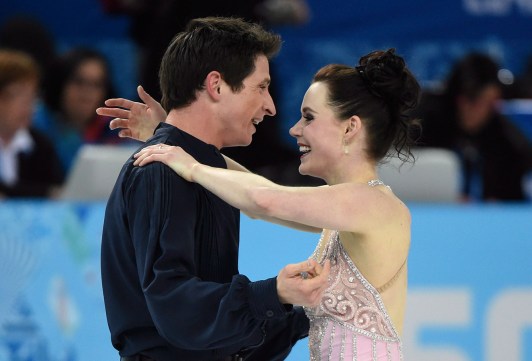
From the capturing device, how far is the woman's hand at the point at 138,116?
353cm

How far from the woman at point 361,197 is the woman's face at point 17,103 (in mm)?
3372

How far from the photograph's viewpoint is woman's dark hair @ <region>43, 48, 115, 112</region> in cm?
671

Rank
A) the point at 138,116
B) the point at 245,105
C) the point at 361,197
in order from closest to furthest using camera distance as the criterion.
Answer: the point at 361,197 → the point at 245,105 → the point at 138,116

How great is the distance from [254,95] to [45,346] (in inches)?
81.8

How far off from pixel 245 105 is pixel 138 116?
0.57 meters

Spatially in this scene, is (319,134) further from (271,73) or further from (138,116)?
(271,73)

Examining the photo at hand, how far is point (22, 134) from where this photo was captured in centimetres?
620

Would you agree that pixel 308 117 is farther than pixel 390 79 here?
Yes

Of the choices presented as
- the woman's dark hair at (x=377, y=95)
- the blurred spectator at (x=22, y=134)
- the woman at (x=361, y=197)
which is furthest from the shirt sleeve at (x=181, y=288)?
the blurred spectator at (x=22, y=134)

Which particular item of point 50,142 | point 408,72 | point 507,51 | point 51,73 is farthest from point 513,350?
point 507,51

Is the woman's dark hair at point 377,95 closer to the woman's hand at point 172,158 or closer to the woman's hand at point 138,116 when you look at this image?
the woman's hand at point 172,158

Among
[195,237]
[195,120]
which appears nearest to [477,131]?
[195,120]

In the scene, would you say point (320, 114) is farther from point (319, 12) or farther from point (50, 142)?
point (319, 12)

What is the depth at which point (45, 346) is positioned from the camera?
4.68 meters
